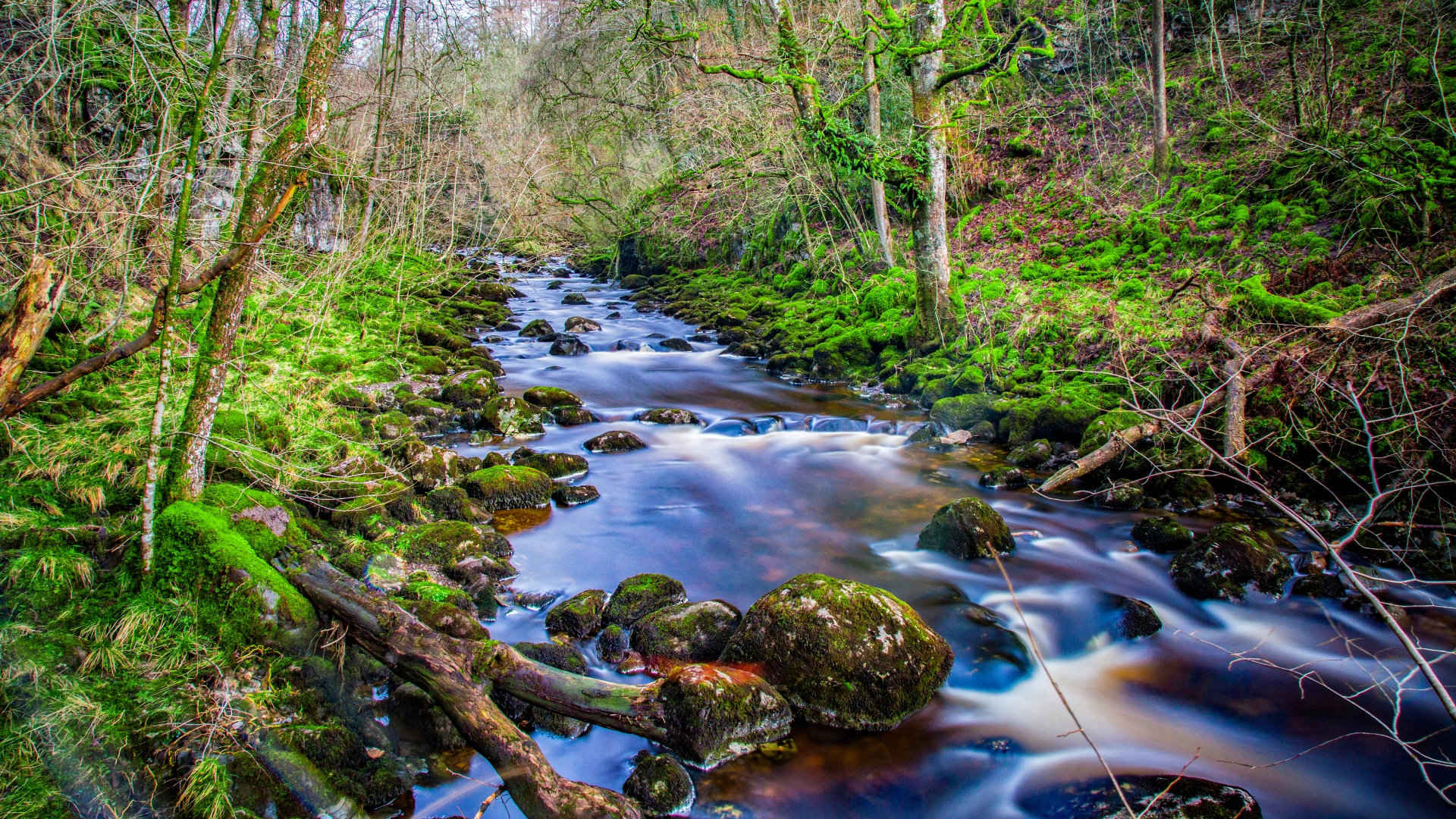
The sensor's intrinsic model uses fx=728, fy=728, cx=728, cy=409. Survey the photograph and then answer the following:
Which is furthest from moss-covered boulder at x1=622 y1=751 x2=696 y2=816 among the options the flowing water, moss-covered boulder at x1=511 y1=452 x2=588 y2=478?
moss-covered boulder at x1=511 y1=452 x2=588 y2=478

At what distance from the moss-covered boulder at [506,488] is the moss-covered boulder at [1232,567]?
5.85 meters

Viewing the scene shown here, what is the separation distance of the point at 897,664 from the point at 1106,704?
1.49 m

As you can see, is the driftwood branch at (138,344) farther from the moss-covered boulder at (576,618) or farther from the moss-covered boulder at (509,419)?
the moss-covered boulder at (509,419)

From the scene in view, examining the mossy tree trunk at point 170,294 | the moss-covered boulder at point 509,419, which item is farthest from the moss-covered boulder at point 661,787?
the moss-covered boulder at point 509,419

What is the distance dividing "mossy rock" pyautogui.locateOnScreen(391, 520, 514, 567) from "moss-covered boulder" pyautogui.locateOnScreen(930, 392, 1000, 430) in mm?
6317

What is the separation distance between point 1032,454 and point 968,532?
8.68 ft

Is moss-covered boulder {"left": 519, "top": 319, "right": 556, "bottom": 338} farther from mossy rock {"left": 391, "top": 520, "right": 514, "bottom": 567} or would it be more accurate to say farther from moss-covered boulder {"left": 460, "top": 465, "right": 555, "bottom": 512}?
mossy rock {"left": 391, "top": 520, "right": 514, "bottom": 567}

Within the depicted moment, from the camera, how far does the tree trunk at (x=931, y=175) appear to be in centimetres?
1071

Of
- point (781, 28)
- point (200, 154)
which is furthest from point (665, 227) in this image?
point (200, 154)

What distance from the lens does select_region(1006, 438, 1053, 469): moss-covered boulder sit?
27.9 ft

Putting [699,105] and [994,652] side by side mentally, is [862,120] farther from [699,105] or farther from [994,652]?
[994,652]

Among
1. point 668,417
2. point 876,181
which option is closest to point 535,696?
point 668,417

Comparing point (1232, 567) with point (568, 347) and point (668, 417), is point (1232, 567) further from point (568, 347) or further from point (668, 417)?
point (568, 347)

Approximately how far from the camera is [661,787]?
3678mm
